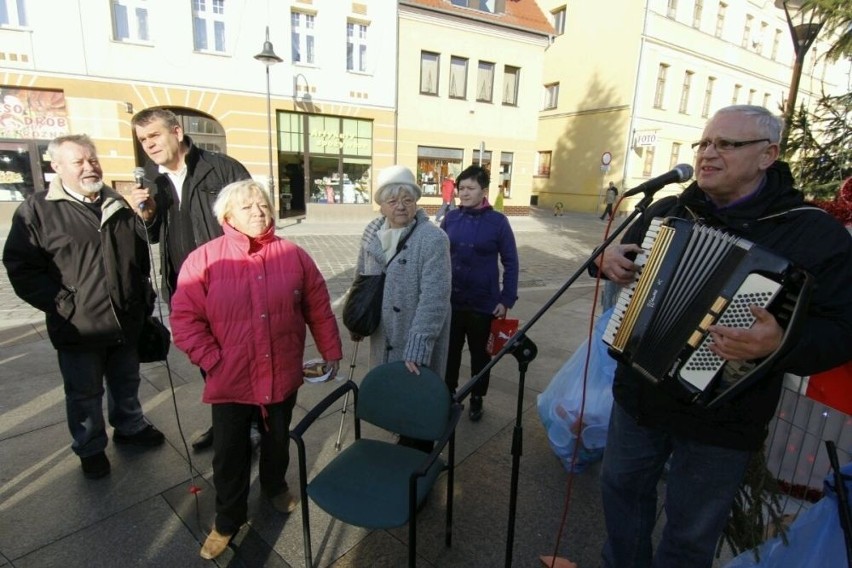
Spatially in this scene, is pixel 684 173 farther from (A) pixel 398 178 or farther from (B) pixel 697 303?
(A) pixel 398 178

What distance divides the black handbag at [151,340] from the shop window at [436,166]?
14.9 meters

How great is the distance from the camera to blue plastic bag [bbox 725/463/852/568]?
1558mm

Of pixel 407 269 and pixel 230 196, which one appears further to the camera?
pixel 407 269

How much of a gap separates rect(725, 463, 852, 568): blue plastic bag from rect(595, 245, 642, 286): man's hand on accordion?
0.95 meters

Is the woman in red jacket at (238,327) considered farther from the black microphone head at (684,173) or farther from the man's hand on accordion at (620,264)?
the black microphone head at (684,173)

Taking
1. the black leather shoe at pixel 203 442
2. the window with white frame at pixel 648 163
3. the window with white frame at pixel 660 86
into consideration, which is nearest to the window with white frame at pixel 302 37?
the black leather shoe at pixel 203 442

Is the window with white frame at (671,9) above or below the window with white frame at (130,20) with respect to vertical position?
above

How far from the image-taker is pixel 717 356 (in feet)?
4.89

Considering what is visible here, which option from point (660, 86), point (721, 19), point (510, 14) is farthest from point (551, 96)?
point (510, 14)

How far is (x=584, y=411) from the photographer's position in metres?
2.82

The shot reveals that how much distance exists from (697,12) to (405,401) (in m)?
27.1

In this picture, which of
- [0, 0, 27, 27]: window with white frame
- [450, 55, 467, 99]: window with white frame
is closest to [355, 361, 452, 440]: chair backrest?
[0, 0, 27, 27]: window with white frame

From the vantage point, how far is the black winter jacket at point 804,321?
56.7 inches

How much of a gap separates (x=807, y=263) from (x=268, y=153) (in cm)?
1496
